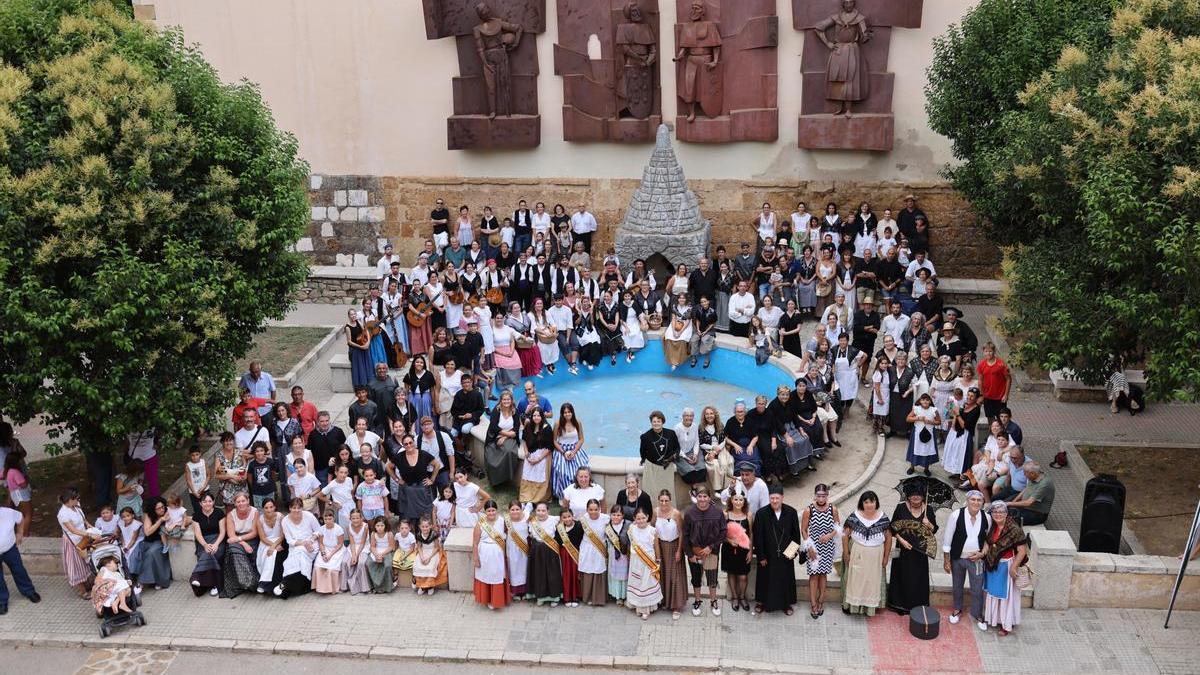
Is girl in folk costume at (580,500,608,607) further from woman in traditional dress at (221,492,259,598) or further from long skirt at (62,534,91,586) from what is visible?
long skirt at (62,534,91,586)

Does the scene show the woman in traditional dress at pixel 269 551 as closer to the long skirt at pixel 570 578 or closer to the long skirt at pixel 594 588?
the long skirt at pixel 570 578

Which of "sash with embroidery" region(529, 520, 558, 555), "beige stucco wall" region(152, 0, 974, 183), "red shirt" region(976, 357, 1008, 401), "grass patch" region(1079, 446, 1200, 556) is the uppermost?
"beige stucco wall" region(152, 0, 974, 183)

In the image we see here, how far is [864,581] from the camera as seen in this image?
11539 mm

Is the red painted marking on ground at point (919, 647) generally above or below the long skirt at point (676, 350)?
below

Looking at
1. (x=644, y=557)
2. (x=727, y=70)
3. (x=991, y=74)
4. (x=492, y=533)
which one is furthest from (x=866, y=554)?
(x=727, y=70)

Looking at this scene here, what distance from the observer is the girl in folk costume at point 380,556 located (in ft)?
40.3

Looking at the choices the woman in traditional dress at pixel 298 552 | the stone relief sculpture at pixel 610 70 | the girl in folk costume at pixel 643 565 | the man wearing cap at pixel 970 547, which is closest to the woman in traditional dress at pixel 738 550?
the girl in folk costume at pixel 643 565

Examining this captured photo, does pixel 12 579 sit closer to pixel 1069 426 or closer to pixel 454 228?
pixel 454 228

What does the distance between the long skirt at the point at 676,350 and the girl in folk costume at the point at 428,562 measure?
6.34 meters

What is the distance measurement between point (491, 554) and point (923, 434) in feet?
17.9

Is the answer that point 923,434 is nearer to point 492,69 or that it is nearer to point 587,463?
point 587,463

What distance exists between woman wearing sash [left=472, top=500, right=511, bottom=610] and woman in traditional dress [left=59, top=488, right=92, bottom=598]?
131 inches

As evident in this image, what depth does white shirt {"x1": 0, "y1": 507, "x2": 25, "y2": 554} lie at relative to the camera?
1225 centimetres

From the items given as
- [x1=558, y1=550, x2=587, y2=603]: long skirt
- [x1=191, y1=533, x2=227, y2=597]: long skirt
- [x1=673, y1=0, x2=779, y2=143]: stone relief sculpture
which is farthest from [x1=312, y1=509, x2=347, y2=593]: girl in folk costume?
[x1=673, y1=0, x2=779, y2=143]: stone relief sculpture
